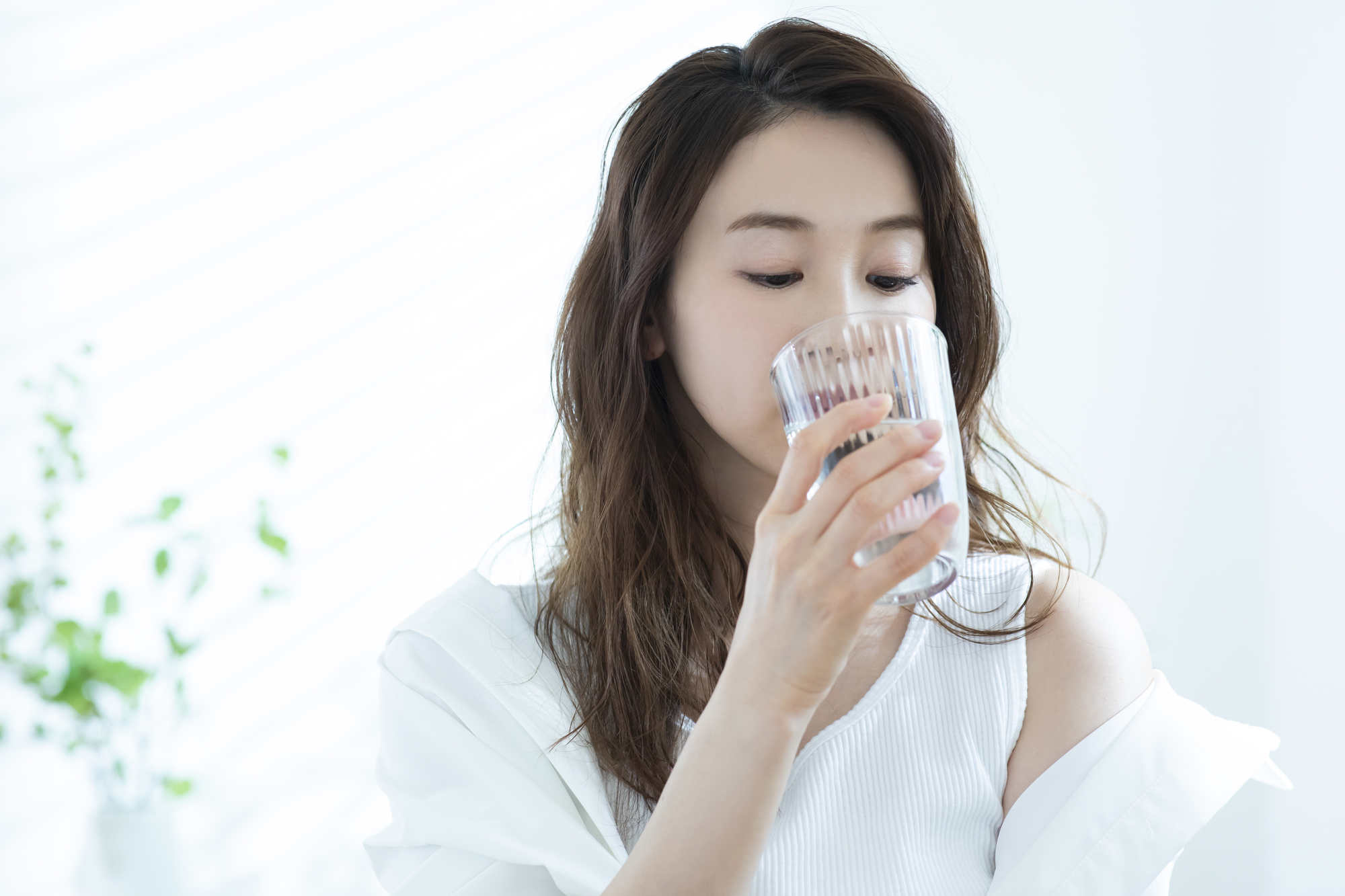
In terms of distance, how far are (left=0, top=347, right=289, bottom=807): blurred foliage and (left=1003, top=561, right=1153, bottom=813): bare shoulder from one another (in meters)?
1.34

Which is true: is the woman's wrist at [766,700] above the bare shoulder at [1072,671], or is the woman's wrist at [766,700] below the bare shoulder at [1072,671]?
above

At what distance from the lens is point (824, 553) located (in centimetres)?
55

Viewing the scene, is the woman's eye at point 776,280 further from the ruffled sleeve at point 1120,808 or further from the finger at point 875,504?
the ruffled sleeve at point 1120,808

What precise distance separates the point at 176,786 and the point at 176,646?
24cm

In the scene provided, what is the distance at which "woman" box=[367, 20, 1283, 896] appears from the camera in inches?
31.6

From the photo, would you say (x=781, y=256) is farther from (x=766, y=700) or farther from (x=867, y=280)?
(x=766, y=700)

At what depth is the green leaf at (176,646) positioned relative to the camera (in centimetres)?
171

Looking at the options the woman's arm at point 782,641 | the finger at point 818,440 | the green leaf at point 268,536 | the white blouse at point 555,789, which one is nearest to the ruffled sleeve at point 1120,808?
the white blouse at point 555,789

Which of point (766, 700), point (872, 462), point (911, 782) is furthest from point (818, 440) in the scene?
point (911, 782)

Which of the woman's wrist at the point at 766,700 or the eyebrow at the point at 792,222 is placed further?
the eyebrow at the point at 792,222

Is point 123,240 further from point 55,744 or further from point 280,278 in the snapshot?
point 55,744

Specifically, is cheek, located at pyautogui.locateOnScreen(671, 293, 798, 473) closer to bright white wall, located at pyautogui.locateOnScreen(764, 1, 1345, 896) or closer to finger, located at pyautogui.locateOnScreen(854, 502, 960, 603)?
finger, located at pyautogui.locateOnScreen(854, 502, 960, 603)

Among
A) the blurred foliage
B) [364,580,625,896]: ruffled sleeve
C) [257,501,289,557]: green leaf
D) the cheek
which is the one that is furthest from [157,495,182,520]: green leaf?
the cheek

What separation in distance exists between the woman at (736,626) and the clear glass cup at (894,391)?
188 millimetres
